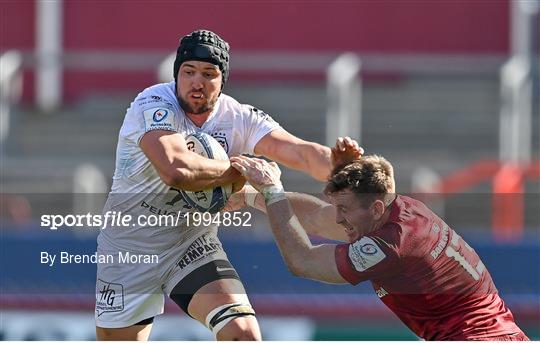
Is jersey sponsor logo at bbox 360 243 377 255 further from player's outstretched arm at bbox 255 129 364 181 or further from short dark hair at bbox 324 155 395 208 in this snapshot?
player's outstretched arm at bbox 255 129 364 181

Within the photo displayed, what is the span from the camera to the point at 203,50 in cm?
683

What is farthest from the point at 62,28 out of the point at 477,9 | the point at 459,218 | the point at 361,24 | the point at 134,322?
the point at 134,322

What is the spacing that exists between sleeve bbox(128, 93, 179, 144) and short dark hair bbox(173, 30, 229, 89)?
20 centimetres

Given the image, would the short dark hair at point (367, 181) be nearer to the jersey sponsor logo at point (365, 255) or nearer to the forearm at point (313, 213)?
the jersey sponsor logo at point (365, 255)

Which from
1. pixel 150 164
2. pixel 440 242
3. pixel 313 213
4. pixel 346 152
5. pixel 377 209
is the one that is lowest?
pixel 440 242

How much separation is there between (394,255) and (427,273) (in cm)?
19

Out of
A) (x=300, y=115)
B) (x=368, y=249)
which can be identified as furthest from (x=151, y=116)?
(x=300, y=115)

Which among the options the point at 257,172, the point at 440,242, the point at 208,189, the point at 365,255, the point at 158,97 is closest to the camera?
the point at 365,255

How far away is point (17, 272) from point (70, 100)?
24.4 feet

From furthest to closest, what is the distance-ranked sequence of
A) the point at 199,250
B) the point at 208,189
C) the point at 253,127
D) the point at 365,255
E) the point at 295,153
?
the point at 295,153
the point at 253,127
the point at 199,250
the point at 208,189
the point at 365,255

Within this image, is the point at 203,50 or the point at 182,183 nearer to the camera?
the point at 182,183

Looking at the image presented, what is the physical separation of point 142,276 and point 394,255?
1.42 metres

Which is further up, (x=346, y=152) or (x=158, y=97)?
(x=158, y=97)

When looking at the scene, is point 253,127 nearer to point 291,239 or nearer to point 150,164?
point 150,164
